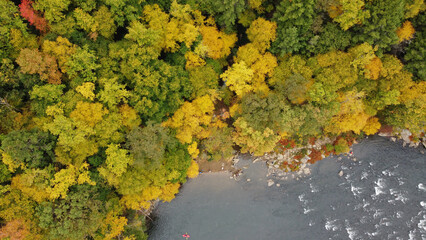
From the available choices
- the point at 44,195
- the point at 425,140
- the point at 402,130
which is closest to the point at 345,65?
the point at 402,130

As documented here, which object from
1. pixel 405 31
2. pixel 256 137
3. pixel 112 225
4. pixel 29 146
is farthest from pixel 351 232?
pixel 29 146

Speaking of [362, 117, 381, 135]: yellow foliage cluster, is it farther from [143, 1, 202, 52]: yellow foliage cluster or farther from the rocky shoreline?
[143, 1, 202, 52]: yellow foliage cluster

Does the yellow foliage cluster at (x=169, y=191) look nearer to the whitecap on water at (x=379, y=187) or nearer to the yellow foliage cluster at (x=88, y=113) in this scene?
the yellow foliage cluster at (x=88, y=113)

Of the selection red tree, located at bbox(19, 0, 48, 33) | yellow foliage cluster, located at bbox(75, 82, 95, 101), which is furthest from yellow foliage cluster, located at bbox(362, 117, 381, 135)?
red tree, located at bbox(19, 0, 48, 33)

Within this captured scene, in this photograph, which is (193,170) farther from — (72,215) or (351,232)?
(351,232)

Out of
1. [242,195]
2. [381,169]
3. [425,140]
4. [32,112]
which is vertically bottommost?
[32,112]

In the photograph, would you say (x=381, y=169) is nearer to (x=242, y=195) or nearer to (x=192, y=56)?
(x=242, y=195)

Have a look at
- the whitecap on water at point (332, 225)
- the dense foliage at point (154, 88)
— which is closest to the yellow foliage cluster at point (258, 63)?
the dense foliage at point (154, 88)
